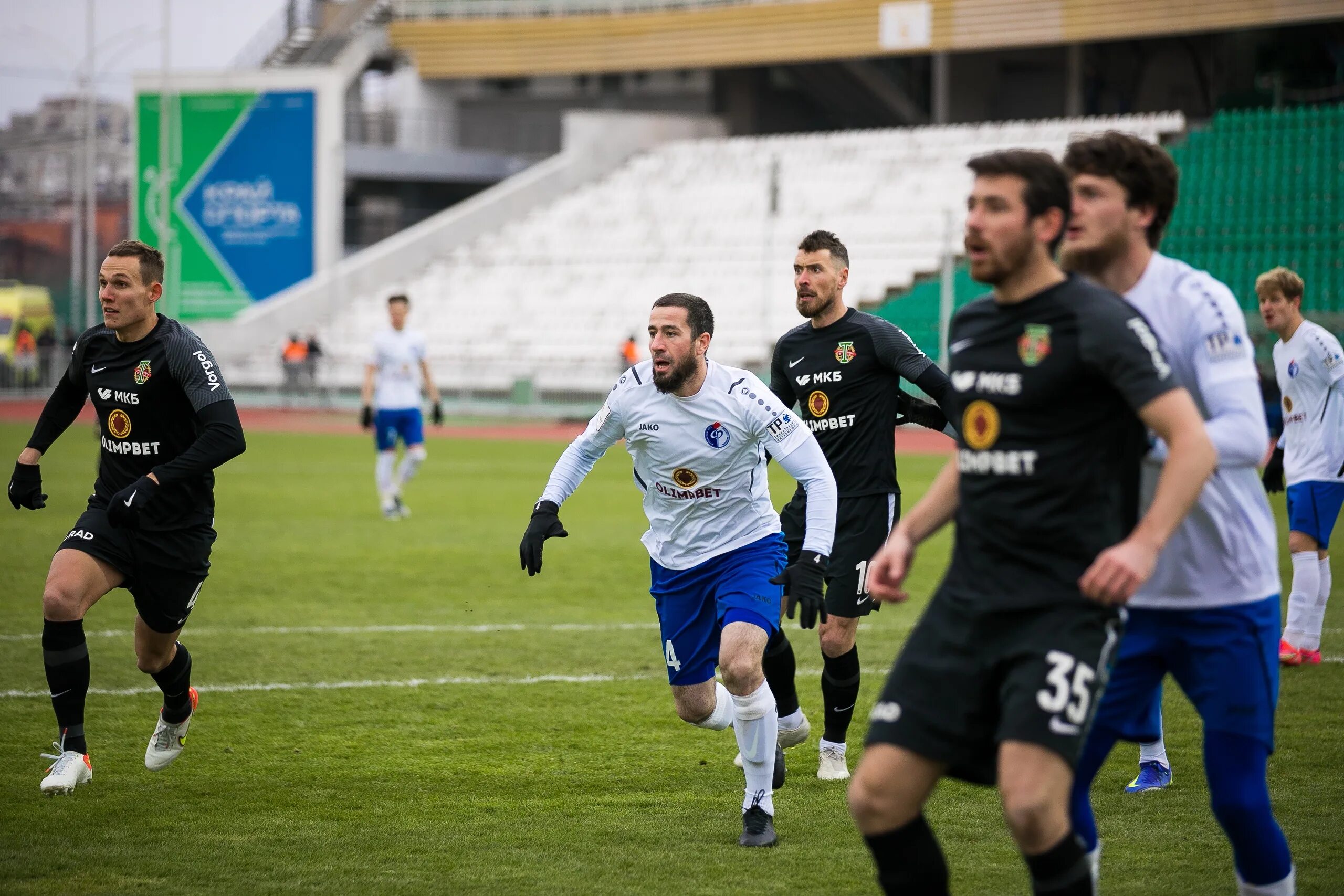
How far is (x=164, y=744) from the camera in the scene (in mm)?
6621

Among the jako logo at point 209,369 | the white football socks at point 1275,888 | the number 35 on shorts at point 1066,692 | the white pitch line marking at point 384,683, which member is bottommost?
the white pitch line marking at point 384,683

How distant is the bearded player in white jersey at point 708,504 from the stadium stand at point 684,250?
25.9 meters

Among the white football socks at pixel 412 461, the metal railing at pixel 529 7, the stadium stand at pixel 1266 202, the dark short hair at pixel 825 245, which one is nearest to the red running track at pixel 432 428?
the stadium stand at pixel 1266 202

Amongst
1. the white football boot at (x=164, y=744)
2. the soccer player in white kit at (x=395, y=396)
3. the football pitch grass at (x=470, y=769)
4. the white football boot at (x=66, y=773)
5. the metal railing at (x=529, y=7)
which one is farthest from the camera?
the metal railing at (x=529, y=7)

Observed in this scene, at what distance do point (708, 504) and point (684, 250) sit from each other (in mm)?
33537

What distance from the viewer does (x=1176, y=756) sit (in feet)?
22.9

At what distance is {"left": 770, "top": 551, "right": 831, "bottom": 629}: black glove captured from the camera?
17.0ft

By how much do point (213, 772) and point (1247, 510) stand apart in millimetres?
4696

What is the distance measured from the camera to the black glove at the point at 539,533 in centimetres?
568

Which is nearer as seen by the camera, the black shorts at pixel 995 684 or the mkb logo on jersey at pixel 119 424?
the black shorts at pixel 995 684

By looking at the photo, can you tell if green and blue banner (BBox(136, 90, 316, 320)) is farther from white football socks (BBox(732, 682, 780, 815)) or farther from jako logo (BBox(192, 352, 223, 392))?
white football socks (BBox(732, 682, 780, 815))

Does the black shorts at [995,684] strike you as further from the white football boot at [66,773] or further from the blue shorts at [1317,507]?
the blue shorts at [1317,507]

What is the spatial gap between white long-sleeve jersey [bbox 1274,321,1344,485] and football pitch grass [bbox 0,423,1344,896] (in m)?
1.24

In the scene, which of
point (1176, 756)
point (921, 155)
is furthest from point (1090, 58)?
point (1176, 756)
